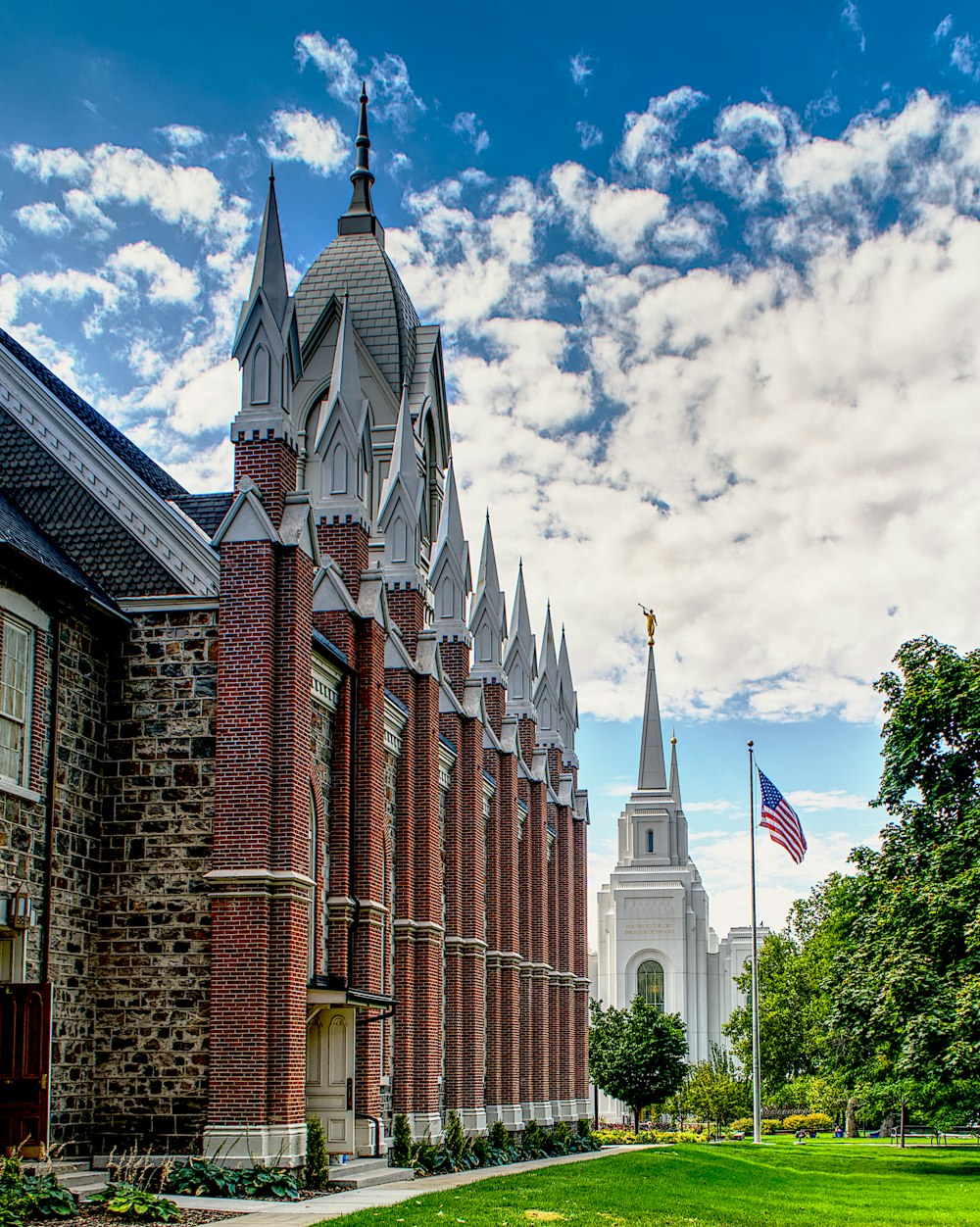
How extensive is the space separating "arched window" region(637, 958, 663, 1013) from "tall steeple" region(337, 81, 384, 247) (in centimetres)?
6622

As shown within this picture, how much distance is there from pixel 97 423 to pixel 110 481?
3.12 meters

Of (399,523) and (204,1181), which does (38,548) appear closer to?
(204,1181)

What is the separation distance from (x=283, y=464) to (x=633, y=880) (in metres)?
87.0

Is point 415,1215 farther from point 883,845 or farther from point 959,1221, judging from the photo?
point 883,845

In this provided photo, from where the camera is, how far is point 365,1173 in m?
21.6

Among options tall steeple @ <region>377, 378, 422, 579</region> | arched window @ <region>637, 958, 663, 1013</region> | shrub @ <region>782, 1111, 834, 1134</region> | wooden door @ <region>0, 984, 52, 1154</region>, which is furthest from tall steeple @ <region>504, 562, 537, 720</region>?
arched window @ <region>637, 958, 663, 1013</region>

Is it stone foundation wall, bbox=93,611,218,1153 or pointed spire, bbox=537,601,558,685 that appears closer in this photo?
stone foundation wall, bbox=93,611,218,1153

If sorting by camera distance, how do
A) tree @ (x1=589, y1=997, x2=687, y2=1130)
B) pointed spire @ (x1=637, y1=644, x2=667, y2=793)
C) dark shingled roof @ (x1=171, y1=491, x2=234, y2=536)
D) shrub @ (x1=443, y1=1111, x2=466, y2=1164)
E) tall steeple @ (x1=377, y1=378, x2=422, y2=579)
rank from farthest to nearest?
pointed spire @ (x1=637, y1=644, x2=667, y2=793), tree @ (x1=589, y1=997, x2=687, y2=1130), tall steeple @ (x1=377, y1=378, x2=422, y2=579), shrub @ (x1=443, y1=1111, x2=466, y2=1164), dark shingled roof @ (x1=171, y1=491, x2=234, y2=536)

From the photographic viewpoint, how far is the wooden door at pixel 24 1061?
17.1 meters

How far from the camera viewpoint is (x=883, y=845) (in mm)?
35344

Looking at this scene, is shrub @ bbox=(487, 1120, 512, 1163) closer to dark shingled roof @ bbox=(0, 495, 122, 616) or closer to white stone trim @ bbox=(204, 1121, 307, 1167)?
white stone trim @ bbox=(204, 1121, 307, 1167)

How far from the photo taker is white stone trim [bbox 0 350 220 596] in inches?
795

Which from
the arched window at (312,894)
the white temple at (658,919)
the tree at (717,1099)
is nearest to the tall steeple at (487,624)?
the arched window at (312,894)

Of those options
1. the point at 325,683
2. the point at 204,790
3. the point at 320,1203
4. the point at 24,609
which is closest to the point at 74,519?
the point at 24,609
